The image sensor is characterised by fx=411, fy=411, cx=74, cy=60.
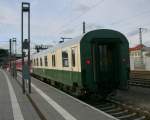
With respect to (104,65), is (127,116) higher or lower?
lower

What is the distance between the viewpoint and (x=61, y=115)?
41.5ft

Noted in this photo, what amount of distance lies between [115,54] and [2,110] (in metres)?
6.05

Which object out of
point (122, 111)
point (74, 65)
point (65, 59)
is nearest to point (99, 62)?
point (74, 65)

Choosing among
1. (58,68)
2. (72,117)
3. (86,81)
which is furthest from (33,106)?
(58,68)

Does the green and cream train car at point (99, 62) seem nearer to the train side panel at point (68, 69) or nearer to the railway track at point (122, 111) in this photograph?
the train side panel at point (68, 69)

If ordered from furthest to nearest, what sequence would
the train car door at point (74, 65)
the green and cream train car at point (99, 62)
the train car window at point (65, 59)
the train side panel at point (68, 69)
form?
1. the train car window at point (65, 59)
2. the train car door at point (74, 65)
3. the train side panel at point (68, 69)
4. the green and cream train car at point (99, 62)

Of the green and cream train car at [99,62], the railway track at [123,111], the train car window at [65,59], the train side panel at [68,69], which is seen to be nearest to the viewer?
the railway track at [123,111]

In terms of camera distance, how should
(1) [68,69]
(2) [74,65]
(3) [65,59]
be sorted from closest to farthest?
(2) [74,65] < (1) [68,69] < (3) [65,59]

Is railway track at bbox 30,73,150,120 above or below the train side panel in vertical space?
below

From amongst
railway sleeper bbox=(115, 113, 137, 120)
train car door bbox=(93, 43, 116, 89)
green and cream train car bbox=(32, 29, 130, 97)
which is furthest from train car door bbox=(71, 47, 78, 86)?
railway sleeper bbox=(115, 113, 137, 120)

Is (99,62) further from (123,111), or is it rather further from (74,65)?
(123,111)

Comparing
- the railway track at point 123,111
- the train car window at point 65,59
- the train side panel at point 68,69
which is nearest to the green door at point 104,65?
the train side panel at point 68,69

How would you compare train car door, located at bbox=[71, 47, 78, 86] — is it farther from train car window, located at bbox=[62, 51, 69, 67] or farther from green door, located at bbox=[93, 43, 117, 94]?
train car window, located at bbox=[62, 51, 69, 67]

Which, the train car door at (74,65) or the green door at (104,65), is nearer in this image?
the green door at (104,65)
